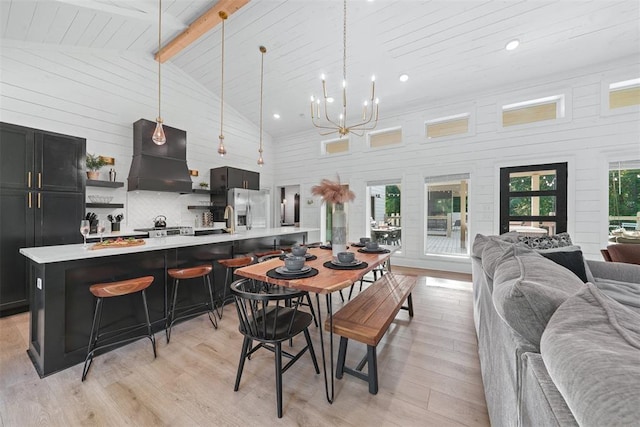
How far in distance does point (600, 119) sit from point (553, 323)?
5.53 metres

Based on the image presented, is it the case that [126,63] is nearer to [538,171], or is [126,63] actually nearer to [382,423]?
[382,423]

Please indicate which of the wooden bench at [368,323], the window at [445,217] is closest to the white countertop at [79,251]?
the wooden bench at [368,323]

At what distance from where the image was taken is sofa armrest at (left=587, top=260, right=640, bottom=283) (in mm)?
2365

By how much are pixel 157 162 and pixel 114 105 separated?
1253 millimetres

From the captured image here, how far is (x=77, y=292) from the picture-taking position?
2197 mm

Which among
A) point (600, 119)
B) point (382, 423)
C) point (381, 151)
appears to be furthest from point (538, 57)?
point (382, 423)

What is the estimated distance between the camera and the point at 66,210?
3.59 metres

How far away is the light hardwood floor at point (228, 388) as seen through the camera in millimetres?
1607

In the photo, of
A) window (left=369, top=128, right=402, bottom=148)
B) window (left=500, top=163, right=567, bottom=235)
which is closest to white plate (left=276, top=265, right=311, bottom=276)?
window (left=500, top=163, right=567, bottom=235)

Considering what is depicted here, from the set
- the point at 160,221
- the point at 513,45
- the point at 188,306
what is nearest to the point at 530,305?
the point at 188,306

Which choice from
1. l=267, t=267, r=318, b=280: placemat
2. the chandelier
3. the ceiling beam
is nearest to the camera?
l=267, t=267, r=318, b=280: placemat

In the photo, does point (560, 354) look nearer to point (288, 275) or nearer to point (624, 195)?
point (288, 275)

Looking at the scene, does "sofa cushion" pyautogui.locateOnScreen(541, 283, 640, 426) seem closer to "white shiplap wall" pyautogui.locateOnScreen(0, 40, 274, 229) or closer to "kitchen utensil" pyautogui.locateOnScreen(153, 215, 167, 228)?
"kitchen utensil" pyautogui.locateOnScreen(153, 215, 167, 228)

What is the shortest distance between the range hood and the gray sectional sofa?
209 inches
